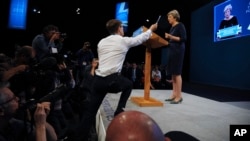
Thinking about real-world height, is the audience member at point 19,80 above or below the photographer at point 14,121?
above

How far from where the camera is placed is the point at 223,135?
178 cm

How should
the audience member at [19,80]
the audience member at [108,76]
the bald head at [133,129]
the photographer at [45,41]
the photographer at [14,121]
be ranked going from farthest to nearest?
the photographer at [45,41]
the audience member at [108,76]
the audience member at [19,80]
the photographer at [14,121]
the bald head at [133,129]

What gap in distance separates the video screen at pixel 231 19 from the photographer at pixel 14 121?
588 centimetres

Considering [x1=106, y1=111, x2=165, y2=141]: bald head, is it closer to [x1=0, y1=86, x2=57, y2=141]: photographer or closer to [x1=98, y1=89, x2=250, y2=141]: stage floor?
[x1=0, y1=86, x2=57, y2=141]: photographer

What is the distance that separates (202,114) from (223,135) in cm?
70

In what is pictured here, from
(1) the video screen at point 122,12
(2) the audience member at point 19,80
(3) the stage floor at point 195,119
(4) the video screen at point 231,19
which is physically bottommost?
(3) the stage floor at point 195,119

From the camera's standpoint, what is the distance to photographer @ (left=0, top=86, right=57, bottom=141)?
3.97 feet

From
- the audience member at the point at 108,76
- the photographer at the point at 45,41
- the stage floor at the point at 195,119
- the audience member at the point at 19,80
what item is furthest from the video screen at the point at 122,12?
the audience member at the point at 19,80

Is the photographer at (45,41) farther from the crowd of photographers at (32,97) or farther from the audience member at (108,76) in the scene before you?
the audience member at (108,76)

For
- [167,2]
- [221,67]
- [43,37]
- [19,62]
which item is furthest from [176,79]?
[167,2]

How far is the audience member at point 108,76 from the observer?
196 cm

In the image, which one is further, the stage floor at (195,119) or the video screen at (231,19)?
the video screen at (231,19)

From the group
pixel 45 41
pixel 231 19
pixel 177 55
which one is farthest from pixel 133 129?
pixel 231 19

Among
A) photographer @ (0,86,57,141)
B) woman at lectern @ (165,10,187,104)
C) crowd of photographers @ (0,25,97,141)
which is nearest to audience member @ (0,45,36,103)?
crowd of photographers @ (0,25,97,141)
